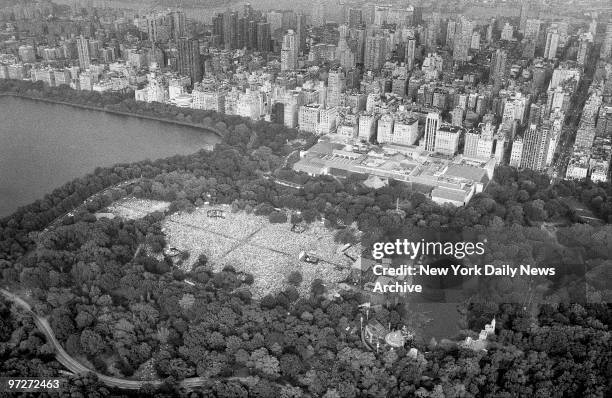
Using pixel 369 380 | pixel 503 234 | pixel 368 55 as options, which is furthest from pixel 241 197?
pixel 368 55

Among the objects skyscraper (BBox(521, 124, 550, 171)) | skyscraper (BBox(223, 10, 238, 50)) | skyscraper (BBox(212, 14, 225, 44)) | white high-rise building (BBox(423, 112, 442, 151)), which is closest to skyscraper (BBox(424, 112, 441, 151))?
white high-rise building (BBox(423, 112, 442, 151))

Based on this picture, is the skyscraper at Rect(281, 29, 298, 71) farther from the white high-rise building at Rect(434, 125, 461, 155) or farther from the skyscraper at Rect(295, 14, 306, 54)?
the white high-rise building at Rect(434, 125, 461, 155)

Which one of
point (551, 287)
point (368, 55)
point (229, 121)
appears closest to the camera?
point (551, 287)

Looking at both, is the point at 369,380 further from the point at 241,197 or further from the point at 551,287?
the point at 241,197

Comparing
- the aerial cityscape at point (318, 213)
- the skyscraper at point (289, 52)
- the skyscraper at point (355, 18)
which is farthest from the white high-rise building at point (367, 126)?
the skyscraper at point (355, 18)

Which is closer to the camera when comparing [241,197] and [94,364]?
[94,364]

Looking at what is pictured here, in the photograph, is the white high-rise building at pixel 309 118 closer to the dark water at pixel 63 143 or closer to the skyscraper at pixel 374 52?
the dark water at pixel 63 143
